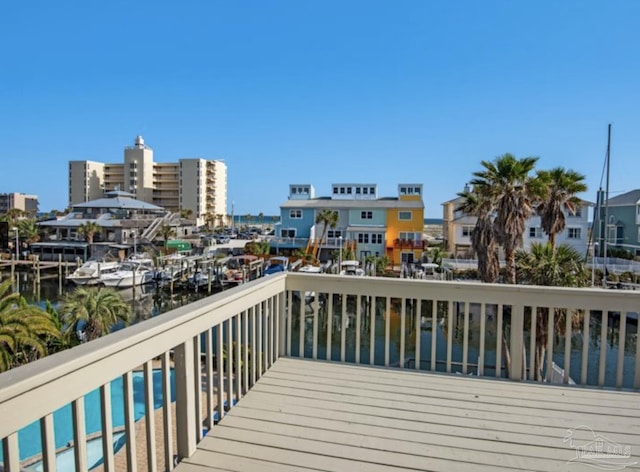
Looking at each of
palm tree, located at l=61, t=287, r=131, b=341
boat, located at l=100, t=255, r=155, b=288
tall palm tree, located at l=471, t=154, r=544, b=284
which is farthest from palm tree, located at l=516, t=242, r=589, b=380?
boat, located at l=100, t=255, r=155, b=288

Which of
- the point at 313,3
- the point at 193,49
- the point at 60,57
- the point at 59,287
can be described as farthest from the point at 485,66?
the point at 59,287

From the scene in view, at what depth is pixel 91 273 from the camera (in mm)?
26812

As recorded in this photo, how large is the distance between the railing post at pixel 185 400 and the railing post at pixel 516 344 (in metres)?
2.44

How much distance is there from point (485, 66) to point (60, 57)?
16.3 meters

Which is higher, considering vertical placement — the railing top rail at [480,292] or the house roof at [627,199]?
the house roof at [627,199]

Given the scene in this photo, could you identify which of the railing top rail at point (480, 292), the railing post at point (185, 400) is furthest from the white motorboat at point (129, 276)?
the railing post at point (185, 400)

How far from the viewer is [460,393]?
2.75 metres

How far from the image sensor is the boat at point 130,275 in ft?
83.1

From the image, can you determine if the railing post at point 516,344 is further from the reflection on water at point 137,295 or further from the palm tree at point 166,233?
the palm tree at point 166,233

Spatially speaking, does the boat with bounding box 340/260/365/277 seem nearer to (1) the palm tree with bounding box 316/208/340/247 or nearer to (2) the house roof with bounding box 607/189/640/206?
(1) the palm tree with bounding box 316/208/340/247

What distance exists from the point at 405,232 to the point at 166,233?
22610mm

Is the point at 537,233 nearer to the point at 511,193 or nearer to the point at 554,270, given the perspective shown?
the point at 511,193

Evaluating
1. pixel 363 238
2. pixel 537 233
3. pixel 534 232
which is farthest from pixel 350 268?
pixel 537 233

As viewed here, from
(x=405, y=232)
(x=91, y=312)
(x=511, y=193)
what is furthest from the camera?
(x=405, y=232)
